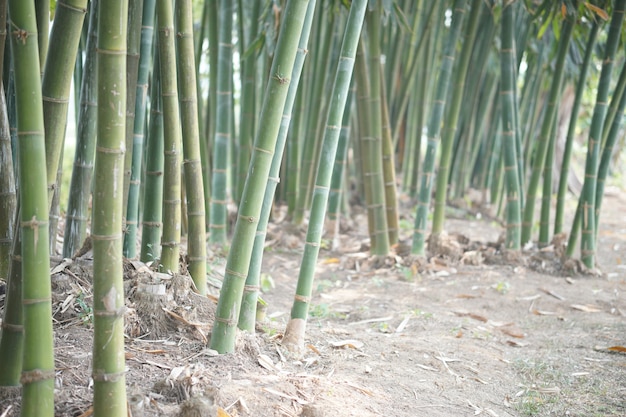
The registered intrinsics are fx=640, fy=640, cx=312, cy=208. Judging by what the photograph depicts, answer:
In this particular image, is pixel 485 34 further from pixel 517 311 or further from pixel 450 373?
pixel 450 373

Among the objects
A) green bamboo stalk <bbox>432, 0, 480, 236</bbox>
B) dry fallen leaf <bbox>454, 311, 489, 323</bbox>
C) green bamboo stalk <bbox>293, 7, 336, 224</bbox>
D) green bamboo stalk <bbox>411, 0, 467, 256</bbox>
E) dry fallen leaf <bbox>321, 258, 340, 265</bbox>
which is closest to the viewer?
dry fallen leaf <bbox>454, 311, 489, 323</bbox>

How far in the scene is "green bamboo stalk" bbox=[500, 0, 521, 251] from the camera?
3820 mm

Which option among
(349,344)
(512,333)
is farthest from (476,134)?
(349,344)

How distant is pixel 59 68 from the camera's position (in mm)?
1463

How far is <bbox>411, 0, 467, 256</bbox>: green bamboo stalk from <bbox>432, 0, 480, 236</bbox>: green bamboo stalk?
8cm

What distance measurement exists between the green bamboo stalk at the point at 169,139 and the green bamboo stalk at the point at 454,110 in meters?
2.34

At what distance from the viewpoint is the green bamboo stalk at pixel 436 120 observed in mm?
3777

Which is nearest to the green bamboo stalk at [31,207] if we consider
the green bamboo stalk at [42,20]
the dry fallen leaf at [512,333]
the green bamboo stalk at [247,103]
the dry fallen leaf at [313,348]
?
the green bamboo stalk at [42,20]

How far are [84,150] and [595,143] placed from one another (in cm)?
313

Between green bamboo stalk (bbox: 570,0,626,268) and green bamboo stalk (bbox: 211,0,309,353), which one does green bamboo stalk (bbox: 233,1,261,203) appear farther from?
green bamboo stalk (bbox: 211,0,309,353)

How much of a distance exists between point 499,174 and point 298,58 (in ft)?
16.5

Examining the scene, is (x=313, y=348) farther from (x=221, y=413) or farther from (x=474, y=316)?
(x=474, y=316)

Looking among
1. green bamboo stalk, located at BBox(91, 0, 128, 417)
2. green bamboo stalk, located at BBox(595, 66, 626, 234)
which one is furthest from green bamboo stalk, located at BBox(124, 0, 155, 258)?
green bamboo stalk, located at BBox(595, 66, 626, 234)

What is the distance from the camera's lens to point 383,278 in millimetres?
3895
